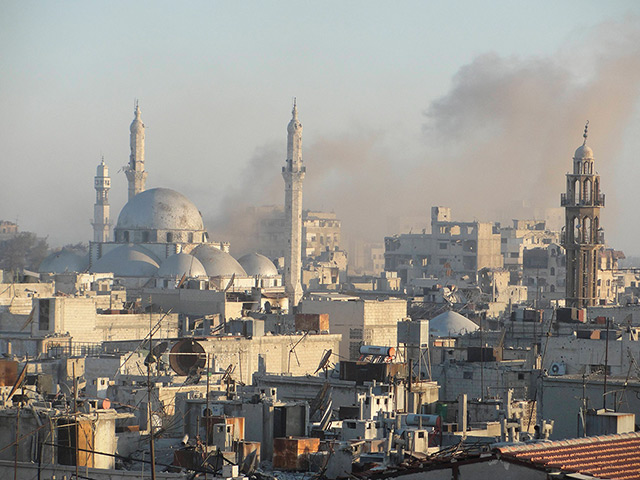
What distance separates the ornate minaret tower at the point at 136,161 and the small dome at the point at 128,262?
14212mm

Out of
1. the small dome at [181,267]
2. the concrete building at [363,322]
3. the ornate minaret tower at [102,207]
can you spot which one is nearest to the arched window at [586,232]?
the concrete building at [363,322]

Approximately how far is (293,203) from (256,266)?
4.43 meters

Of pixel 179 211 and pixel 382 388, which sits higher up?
pixel 179 211

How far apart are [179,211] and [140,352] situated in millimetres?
42191

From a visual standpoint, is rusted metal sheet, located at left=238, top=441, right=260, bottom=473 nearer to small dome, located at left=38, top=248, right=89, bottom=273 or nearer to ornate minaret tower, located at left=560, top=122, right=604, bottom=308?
ornate minaret tower, located at left=560, top=122, right=604, bottom=308

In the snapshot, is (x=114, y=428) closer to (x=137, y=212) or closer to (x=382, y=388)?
(x=382, y=388)

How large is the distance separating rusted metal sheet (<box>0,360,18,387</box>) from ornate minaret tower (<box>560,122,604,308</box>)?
23348mm

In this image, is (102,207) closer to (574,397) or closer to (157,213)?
(157,213)

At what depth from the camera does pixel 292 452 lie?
48.2 ft

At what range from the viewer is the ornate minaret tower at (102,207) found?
99.2 metres

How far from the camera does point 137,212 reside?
68.9 metres

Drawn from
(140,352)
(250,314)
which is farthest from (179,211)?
(140,352)

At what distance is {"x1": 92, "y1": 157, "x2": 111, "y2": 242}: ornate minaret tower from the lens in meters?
99.2

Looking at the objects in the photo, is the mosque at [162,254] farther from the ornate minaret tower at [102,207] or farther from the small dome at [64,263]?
the ornate minaret tower at [102,207]
